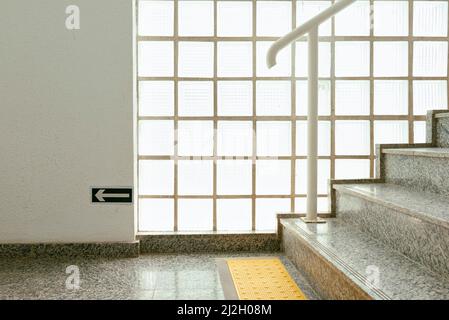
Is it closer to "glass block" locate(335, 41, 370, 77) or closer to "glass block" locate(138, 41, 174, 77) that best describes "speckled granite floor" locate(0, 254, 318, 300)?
"glass block" locate(138, 41, 174, 77)

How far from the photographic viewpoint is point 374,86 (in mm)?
2531

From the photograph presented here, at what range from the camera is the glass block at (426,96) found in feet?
8.32

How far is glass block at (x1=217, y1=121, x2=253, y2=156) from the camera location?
2.47 metres

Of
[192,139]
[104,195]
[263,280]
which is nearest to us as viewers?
[263,280]

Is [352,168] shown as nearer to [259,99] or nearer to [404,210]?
[259,99]

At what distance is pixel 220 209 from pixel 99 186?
68cm

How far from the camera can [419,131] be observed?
254cm

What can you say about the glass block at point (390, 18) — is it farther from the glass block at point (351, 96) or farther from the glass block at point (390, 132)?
the glass block at point (390, 132)

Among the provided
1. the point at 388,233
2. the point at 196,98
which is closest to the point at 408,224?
the point at 388,233

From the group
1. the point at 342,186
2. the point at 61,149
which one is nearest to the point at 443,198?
the point at 342,186

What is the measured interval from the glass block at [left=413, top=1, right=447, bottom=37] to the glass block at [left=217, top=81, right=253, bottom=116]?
1.01 metres

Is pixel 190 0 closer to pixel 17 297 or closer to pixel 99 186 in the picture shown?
pixel 99 186

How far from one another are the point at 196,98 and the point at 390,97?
110 cm

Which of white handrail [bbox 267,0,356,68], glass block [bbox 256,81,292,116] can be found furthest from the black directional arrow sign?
white handrail [bbox 267,0,356,68]
